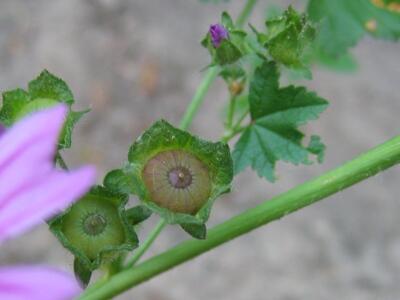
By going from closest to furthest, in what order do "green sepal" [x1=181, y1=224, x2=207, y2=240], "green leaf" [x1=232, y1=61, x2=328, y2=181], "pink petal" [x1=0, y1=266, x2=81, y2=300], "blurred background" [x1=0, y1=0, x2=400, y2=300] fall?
"pink petal" [x1=0, y1=266, x2=81, y2=300] < "green sepal" [x1=181, y1=224, x2=207, y2=240] < "green leaf" [x1=232, y1=61, x2=328, y2=181] < "blurred background" [x1=0, y1=0, x2=400, y2=300]

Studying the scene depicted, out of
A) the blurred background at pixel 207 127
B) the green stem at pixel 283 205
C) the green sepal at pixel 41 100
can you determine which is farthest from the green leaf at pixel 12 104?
the blurred background at pixel 207 127

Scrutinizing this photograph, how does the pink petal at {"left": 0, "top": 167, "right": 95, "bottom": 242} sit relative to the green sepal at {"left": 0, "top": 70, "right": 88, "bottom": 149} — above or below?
above

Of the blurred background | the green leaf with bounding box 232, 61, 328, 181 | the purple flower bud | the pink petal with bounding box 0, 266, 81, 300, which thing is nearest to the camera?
the pink petal with bounding box 0, 266, 81, 300

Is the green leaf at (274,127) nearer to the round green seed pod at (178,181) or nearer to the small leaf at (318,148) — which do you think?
the small leaf at (318,148)

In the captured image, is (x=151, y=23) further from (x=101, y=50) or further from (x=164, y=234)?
(x=164, y=234)

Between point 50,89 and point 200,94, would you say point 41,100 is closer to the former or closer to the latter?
point 50,89

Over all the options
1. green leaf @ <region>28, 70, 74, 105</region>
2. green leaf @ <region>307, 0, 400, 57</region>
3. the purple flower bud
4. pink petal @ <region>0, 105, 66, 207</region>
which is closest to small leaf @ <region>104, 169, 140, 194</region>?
green leaf @ <region>28, 70, 74, 105</region>

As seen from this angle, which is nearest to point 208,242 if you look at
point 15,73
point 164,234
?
point 164,234

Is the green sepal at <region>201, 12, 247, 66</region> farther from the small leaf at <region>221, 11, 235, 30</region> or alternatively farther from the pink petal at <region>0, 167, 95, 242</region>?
the pink petal at <region>0, 167, 95, 242</region>
